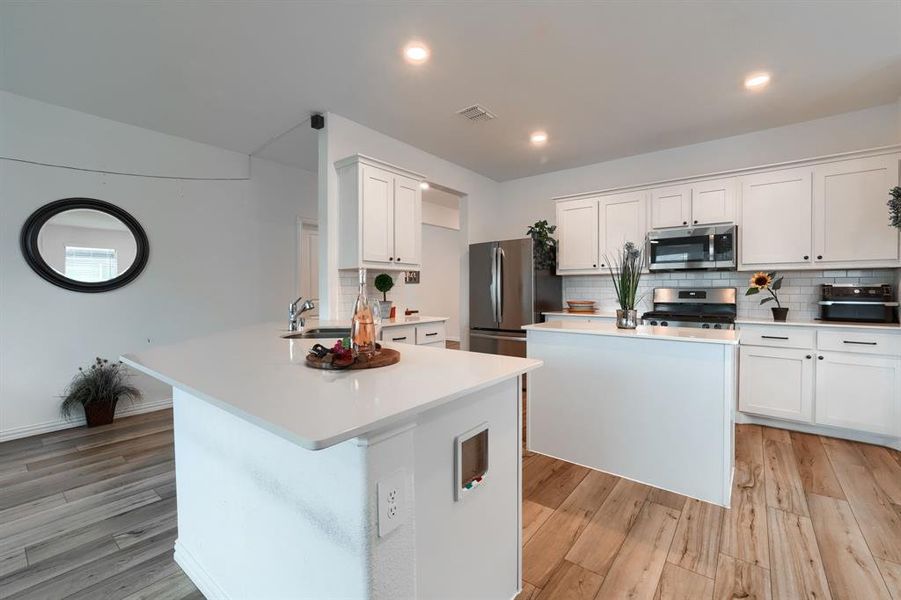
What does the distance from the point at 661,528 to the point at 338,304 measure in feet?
9.24

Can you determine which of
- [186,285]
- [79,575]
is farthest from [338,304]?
[79,575]

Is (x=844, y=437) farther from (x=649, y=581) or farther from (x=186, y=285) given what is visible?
(x=186, y=285)

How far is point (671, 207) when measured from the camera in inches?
154

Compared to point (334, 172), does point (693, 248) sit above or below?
below

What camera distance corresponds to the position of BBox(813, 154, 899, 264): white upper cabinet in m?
2.98

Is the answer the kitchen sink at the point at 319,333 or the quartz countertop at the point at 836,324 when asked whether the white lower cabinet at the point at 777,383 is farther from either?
the kitchen sink at the point at 319,333

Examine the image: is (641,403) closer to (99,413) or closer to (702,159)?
(702,159)

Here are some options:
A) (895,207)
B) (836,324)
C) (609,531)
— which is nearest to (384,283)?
(609,531)

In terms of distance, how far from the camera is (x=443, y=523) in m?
1.11

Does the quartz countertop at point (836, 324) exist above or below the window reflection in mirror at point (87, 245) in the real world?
below

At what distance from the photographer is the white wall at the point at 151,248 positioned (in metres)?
3.08

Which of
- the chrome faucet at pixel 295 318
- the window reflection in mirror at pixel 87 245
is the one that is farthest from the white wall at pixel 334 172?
the window reflection in mirror at pixel 87 245

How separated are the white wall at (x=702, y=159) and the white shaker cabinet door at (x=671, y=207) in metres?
0.42

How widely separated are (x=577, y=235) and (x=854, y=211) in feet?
7.43
